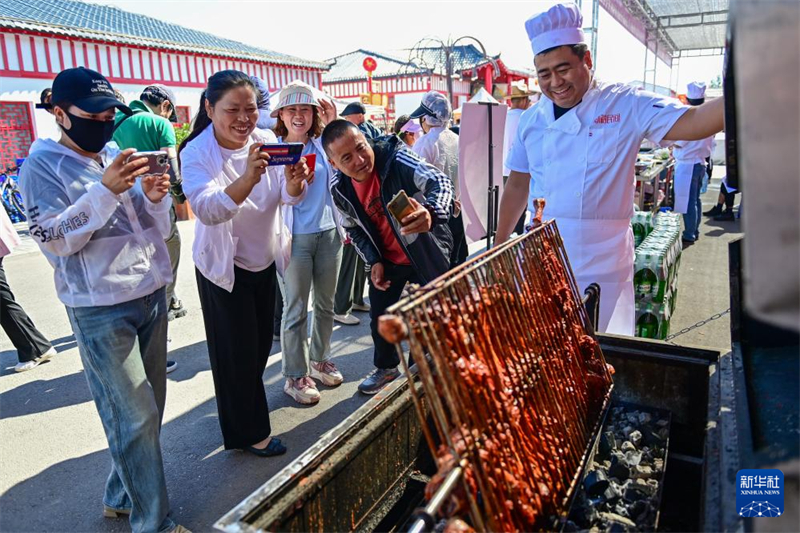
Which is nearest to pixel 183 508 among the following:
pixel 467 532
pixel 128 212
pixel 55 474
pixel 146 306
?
pixel 55 474

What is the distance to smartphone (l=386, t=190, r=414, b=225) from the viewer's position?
269 centimetres

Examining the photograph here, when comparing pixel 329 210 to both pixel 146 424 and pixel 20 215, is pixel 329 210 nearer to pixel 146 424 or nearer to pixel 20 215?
pixel 146 424

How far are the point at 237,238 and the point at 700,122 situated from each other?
2385 millimetres

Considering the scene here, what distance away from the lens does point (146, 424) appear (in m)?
2.34

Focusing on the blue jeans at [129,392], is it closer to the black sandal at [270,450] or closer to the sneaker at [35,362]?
the black sandal at [270,450]

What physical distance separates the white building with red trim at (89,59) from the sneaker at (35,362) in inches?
445

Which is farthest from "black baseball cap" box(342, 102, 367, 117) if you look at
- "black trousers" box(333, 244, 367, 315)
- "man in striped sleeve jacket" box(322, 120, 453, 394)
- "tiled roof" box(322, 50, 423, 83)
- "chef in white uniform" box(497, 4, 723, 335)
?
"tiled roof" box(322, 50, 423, 83)

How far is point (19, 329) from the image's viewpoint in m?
4.38

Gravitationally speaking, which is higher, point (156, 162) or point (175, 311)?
point (156, 162)

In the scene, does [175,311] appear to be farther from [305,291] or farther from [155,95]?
[305,291]

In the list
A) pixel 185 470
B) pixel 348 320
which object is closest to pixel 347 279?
pixel 348 320

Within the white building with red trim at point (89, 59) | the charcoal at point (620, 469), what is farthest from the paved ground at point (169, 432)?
the white building with red trim at point (89, 59)

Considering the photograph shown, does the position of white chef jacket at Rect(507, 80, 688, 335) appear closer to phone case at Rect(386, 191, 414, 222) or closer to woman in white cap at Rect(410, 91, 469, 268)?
phone case at Rect(386, 191, 414, 222)

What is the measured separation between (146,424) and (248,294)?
0.87 m
